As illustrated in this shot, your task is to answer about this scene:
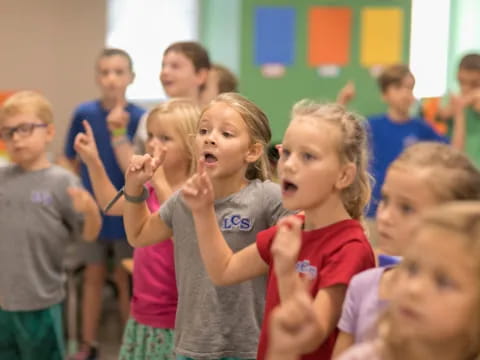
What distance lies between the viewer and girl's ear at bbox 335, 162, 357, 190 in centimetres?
177

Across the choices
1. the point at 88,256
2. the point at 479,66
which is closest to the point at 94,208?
the point at 88,256

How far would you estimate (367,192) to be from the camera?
185cm

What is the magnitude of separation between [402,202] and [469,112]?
129 inches

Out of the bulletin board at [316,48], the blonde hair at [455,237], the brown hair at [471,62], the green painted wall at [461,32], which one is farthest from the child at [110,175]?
the green painted wall at [461,32]

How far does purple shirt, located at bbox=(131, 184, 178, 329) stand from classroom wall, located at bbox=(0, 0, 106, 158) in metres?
2.83

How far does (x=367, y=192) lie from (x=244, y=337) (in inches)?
21.3

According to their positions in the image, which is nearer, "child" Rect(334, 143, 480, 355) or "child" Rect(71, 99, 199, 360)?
"child" Rect(334, 143, 480, 355)

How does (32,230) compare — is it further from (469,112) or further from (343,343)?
(469,112)

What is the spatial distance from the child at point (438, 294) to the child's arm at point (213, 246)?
50 cm

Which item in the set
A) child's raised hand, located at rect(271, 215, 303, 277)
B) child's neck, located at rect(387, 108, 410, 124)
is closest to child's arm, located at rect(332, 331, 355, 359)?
child's raised hand, located at rect(271, 215, 303, 277)

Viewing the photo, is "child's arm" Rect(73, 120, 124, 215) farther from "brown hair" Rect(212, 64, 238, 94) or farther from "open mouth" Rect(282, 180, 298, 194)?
"brown hair" Rect(212, 64, 238, 94)

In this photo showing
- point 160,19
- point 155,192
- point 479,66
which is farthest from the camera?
point 160,19

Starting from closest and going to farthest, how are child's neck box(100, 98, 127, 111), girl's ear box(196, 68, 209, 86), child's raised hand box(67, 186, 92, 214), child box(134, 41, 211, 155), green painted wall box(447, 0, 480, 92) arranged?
child's raised hand box(67, 186, 92, 214), child box(134, 41, 211, 155), girl's ear box(196, 68, 209, 86), child's neck box(100, 98, 127, 111), green painted wall box(447, 0, 480, 92)

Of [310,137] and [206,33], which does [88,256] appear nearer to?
[206,33]
